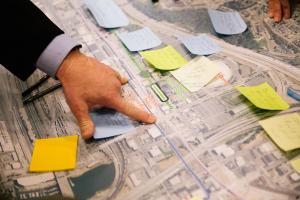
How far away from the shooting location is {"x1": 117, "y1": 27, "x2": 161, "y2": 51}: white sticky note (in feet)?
3.00

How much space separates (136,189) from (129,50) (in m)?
0.42

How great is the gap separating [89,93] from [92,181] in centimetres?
18

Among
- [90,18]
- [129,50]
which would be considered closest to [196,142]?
[129,50]

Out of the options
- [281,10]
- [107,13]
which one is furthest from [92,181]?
[281,10]

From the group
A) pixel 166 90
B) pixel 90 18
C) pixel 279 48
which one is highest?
pixel 90 18

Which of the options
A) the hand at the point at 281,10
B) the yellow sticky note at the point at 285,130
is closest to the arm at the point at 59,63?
the yellow sticky note at the point at 285,130

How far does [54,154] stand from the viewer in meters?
0.67

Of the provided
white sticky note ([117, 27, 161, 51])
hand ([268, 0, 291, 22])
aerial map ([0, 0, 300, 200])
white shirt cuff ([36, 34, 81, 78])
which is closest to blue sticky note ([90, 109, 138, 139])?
aerial map ([0, 0, 300, 200])

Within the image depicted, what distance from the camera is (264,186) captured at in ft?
Answer: 2.01

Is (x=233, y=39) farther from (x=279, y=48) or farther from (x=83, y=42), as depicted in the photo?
(x=83, y=42)

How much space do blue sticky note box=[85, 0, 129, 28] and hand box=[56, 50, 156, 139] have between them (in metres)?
0.30

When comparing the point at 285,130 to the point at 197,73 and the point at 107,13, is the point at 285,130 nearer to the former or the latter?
the point at 197,73

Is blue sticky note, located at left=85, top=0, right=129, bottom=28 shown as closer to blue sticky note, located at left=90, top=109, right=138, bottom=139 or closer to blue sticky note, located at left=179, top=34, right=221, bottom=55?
blue sticky note, located at left=179, top=34, right=221, bottom=55

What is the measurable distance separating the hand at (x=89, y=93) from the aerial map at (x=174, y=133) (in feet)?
0.09
